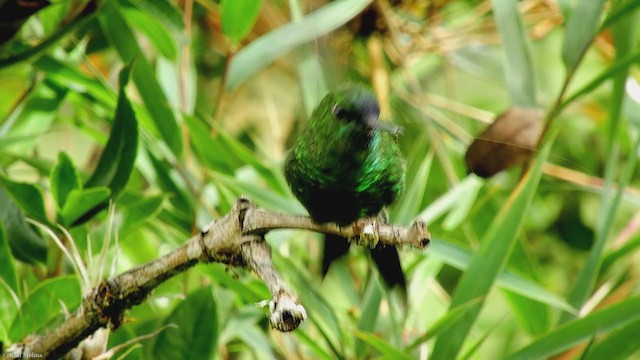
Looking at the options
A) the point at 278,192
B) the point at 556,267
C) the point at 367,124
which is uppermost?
the point at 367,124

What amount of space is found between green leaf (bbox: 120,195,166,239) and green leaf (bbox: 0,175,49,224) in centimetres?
10

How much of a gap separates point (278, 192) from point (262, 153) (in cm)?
41

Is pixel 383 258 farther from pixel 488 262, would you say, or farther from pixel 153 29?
pixel 153 29

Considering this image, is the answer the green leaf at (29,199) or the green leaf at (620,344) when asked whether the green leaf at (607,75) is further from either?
the green leaf at (29,199)

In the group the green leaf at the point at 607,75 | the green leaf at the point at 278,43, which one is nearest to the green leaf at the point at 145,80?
the green leaf at the point at 278,43

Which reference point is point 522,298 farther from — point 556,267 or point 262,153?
point 556,267

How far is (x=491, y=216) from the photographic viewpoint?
1.65m

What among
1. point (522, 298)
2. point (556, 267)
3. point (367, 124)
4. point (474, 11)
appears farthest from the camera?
point (556, 267)

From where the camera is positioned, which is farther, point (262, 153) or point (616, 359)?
point (262, 153)

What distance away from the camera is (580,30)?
1428mm

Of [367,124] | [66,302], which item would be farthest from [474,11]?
[66,302]

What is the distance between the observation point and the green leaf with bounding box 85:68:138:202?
1194 mm

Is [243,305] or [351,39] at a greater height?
[351,39]

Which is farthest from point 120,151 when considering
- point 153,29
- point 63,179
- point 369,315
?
point 369,315
